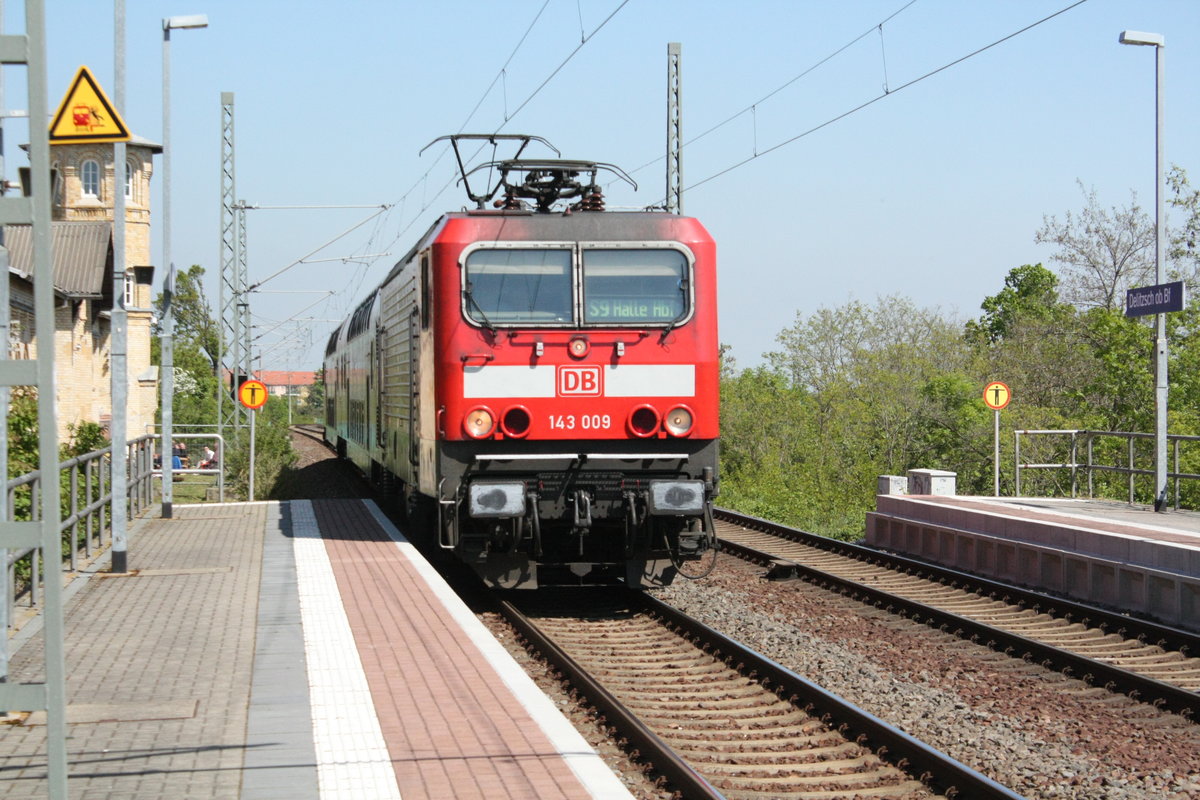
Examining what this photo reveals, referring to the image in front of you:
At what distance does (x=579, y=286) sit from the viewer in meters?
11.3

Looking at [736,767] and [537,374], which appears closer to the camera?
[736,767]

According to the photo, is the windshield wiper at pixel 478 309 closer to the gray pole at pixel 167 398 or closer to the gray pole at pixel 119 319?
the gray pole at pixel 119 319

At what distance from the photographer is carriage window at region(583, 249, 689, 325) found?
37.2 ft

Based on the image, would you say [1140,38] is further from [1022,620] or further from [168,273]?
[168,273]

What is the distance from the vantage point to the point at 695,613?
1179 cm

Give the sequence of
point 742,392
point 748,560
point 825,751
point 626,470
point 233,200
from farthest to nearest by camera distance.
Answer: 1. point 742,392
2. point 233,200
3. point 748,560
4. point 626,470
5. point 825,751

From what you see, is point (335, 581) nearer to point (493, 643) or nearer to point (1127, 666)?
point (493, 643)

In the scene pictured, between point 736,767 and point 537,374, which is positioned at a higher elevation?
point 537,374

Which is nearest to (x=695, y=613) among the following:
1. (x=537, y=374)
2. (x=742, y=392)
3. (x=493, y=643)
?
(x=537, y=374)

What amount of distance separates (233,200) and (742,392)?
20.9m

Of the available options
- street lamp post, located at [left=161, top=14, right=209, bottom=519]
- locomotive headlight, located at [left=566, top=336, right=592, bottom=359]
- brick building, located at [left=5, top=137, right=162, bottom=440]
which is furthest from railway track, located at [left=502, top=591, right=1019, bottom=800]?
brick building, located at [left=5, top=137, right=162, bottom=440]

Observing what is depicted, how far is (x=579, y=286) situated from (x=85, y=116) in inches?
171

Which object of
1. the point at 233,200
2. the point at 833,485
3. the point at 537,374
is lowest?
the point at 833,485

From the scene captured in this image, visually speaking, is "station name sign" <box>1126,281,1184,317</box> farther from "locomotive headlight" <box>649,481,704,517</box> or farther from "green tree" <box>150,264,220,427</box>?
"green tree" <box>150,264,220,427</box>
